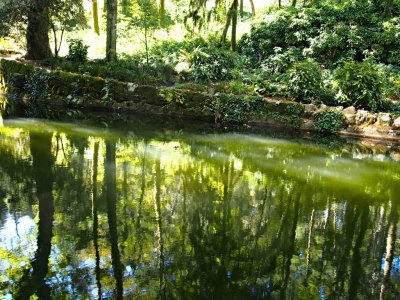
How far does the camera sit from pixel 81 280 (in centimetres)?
456

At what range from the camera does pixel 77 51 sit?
18.4 meters

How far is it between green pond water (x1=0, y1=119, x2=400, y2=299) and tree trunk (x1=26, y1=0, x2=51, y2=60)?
8.53 meters

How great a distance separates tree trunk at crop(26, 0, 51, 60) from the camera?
1758cm

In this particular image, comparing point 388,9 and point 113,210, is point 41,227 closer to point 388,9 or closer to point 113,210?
point 113,210

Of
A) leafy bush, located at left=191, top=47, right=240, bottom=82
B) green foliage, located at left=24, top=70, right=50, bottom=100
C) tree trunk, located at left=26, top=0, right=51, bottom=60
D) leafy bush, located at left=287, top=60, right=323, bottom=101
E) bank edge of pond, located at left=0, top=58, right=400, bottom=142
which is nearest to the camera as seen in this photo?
bank edge of pond, located at left=0, top=58, right=400, bottom=142

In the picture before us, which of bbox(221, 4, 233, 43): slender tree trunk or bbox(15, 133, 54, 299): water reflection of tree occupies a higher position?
bbox(221, 4, 233, 43): slender tree trunk

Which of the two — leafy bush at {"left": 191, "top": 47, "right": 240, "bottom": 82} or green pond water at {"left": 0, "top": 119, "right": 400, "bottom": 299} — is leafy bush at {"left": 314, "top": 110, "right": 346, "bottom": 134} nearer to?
green pond water at {"left": 0, "top": 119, "right": 400, "bottom": 299}

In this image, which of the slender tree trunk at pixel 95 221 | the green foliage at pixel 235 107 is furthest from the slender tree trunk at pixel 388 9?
the slender tree trunk at pixel 95 221

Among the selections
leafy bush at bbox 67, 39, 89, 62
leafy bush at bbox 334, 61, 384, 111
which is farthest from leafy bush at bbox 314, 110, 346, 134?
leafy bush at bbox 67, 39, 89, 62

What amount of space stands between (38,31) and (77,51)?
1.95m

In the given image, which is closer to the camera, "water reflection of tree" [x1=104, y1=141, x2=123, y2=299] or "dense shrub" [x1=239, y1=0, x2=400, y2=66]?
"water reflection of tree" [x1=104, y1=141, x2=123, y2=299]

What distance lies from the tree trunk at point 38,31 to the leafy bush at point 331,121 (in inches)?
478

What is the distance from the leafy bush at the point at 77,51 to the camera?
18.4 m

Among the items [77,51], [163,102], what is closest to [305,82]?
[163,102]
